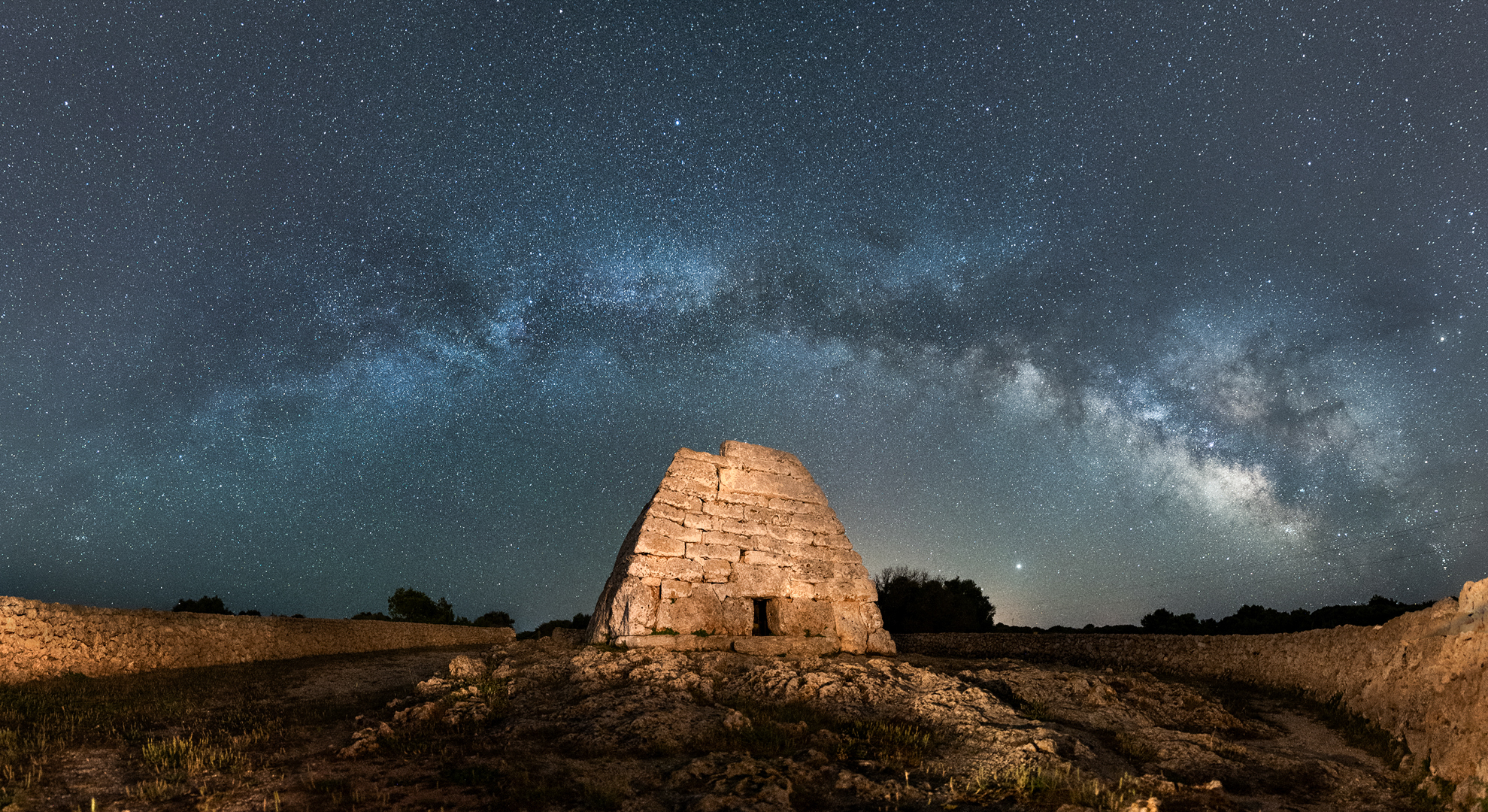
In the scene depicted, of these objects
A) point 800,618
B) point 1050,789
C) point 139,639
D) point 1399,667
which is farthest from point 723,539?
point 139,639

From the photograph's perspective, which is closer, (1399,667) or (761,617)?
(1399,667)

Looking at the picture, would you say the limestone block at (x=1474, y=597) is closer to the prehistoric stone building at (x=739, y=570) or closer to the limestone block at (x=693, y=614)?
the prehistoric stone building at (x=739, y=570)

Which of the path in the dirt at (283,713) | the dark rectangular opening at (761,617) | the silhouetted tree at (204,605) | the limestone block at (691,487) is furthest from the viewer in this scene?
the silhouetted tree at (204,605)

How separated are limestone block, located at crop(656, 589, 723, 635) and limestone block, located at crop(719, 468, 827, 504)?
8.13ft

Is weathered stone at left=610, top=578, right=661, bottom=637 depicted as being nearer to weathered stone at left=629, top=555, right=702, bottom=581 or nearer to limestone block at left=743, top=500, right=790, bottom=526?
weathered stone at left=629, top=555, right=702, bottom=581

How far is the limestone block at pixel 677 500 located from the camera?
46.9 feet

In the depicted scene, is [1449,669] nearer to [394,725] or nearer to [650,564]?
[650,564]

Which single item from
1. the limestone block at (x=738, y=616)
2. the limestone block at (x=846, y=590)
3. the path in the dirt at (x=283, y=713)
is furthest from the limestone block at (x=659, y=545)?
the path in the dirt at (x=283, y=713)

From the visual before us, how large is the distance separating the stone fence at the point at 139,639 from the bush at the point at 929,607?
22.0 meters

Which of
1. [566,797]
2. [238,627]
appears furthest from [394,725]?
[238,627]

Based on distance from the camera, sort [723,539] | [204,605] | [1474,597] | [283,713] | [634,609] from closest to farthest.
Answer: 1. [1474,597]
2. [283,713]
3. [634,609]
4. [723,539]
5. [204,605]

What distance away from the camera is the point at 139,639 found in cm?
1395

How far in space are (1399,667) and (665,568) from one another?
11.5 m

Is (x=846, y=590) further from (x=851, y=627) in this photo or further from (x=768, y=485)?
(x=768, y=485)
